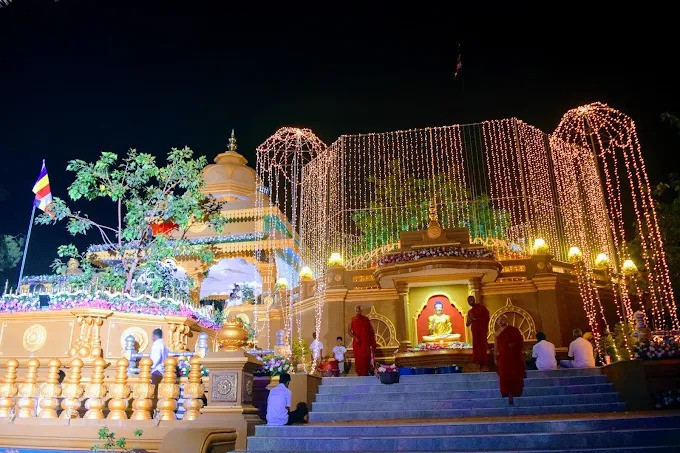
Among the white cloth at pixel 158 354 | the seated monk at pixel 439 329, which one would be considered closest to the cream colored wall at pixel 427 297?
the seated monk at pixel 439 329

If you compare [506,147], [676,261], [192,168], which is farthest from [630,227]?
[192,168]

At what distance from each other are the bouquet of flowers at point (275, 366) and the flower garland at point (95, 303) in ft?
19.7

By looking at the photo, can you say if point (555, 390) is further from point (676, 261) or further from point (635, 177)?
point (635, 177)

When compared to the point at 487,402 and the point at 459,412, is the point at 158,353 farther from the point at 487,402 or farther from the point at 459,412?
the point at 487,402

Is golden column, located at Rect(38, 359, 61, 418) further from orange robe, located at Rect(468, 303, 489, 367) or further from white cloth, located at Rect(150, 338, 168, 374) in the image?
orange robe, located at Rect(468, 303, 489, 367)

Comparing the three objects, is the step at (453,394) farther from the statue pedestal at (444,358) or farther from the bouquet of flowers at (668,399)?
the statue pedestal at (444,358)

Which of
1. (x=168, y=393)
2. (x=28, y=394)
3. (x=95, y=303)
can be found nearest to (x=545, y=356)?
(x=168, y=393)

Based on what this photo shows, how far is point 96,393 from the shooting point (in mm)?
8477

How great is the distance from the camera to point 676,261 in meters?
19.9

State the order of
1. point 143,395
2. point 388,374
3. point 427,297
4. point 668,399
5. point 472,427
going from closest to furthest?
point 472,427 < point 143,395 < point 668,399 < point 388,374 < point 427,297

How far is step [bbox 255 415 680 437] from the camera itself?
291 inches

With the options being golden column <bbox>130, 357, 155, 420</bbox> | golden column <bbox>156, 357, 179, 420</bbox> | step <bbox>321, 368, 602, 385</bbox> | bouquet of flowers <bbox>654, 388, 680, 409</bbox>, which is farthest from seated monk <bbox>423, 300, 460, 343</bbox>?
golden column <bbox>130, 357, 155, 420</bbox>

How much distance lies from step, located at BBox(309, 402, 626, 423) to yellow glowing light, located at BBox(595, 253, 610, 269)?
1253 centimetres

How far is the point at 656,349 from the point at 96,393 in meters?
9.87
